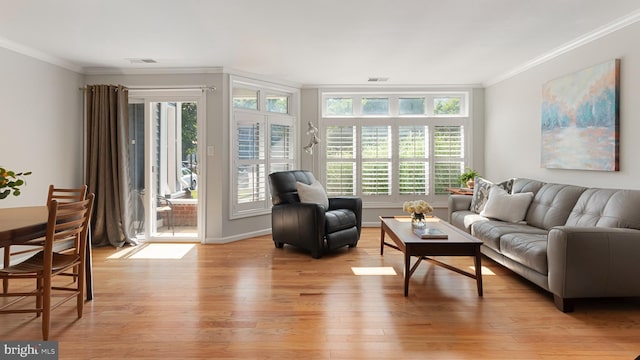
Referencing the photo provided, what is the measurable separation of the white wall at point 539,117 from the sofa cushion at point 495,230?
2.67 feet

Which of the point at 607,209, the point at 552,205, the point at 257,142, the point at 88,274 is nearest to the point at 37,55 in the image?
the point at 257,142

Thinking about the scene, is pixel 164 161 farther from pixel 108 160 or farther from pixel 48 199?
pixel 48 199

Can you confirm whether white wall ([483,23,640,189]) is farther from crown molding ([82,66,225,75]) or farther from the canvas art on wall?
crown molding ([82,66,225,75])

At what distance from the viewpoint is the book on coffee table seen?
3161mm

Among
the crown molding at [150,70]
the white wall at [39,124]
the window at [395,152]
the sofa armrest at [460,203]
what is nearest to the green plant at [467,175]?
the window at [395,152]

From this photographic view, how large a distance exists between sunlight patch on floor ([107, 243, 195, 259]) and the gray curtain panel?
30 cm

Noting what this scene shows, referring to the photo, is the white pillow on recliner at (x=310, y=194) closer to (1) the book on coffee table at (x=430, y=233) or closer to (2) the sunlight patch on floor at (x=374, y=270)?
(2) the sunlight patch on floor at (x=374, y=270)

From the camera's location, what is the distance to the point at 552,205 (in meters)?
3.83

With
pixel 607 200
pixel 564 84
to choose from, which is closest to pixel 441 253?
pixel 607 200

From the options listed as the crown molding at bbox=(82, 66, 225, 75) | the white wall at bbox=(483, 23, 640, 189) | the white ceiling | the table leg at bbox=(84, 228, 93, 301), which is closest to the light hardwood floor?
the table leg at bbox=(84, 228, 93, 301)

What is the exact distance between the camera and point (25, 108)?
4.14 meters

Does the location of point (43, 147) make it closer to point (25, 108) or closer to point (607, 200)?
point (25, 108)

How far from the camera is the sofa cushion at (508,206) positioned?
4.15 m

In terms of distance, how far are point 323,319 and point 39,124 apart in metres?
4.07
